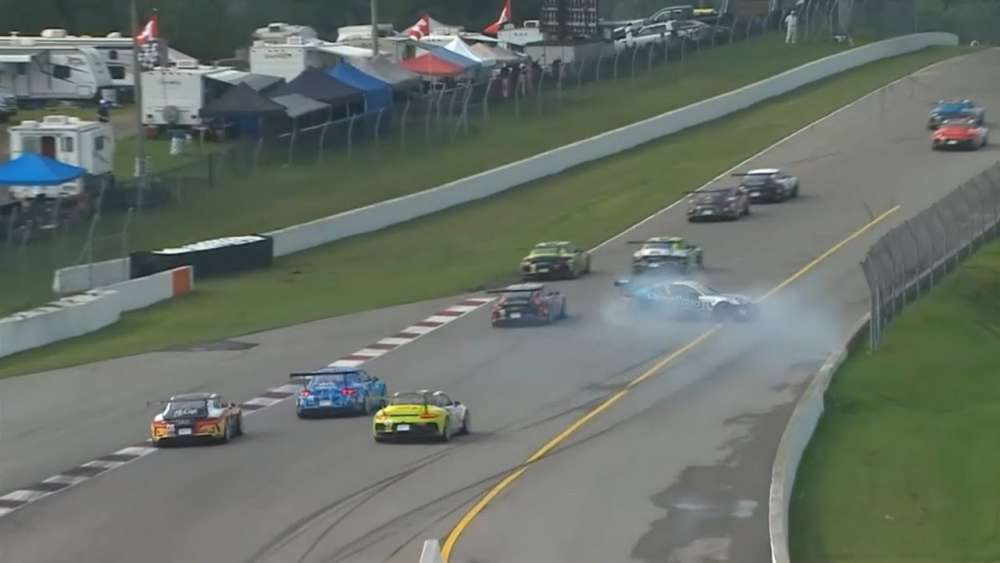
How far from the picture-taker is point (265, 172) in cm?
6194

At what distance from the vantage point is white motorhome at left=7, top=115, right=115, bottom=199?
56.7 metres

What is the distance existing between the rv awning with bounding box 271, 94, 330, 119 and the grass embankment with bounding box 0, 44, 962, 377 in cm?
733

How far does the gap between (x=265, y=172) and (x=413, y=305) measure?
15.3 metres

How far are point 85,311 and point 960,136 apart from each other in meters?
35.2

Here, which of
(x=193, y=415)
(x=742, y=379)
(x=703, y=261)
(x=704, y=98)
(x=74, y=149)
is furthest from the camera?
(x=704, y=98)

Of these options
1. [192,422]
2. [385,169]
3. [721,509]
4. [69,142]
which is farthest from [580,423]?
[385,169]

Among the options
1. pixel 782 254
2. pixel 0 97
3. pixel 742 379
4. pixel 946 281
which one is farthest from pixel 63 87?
pixel 742 379

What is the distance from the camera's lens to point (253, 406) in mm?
37406

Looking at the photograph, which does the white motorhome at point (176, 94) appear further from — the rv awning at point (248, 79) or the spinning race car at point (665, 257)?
the spinning race car at point (665, 257)

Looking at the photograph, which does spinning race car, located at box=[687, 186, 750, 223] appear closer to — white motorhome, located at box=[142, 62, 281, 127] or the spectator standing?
white motorhome, located at box=[142, 62, 281, 127]

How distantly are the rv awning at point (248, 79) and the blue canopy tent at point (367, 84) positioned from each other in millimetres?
2372

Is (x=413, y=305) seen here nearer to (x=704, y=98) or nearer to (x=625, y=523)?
(x=625, y=523)

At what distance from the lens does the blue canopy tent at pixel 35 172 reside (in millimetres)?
51875

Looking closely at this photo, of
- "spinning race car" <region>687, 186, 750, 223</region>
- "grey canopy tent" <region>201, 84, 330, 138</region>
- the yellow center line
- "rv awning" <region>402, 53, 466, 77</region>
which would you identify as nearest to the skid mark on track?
the yellow center line
